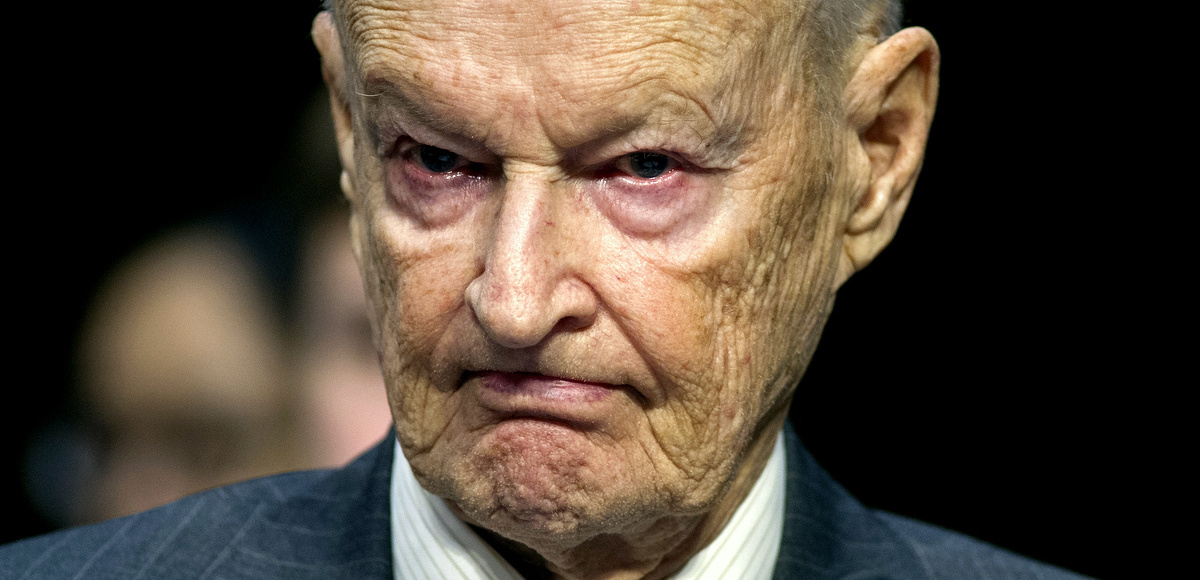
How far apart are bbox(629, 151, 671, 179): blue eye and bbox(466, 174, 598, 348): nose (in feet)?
0.42

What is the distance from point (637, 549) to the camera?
7.55 ft

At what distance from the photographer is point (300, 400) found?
4.88 m

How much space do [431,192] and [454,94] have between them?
19 cm

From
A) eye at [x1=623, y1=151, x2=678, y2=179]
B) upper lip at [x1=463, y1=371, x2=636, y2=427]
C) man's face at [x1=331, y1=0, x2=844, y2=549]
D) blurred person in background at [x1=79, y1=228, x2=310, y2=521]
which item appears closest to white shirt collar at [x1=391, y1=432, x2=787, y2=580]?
man's face at [x1=331, y1=0, x2=844, y2=549]

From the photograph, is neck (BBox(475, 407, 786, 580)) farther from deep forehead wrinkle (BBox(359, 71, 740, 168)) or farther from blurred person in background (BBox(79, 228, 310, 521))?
blurred person in background (BBox(79, 228, 310, 521))

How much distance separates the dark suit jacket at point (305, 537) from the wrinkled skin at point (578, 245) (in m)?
0.24

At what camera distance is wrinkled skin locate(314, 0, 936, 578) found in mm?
1983

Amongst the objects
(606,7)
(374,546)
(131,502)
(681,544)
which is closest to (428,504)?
(374,546)

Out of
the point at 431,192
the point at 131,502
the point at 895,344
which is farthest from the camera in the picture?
the point at 131,502

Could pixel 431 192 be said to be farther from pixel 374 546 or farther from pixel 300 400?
pixel 300 400

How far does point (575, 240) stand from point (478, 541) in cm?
56

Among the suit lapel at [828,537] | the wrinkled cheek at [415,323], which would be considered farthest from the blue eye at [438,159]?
the suit lapel at [828,537]

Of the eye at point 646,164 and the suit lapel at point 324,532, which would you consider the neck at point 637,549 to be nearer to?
the suit lapel at point 324,532

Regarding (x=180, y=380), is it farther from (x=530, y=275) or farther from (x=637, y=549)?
(x=530, y=275)
